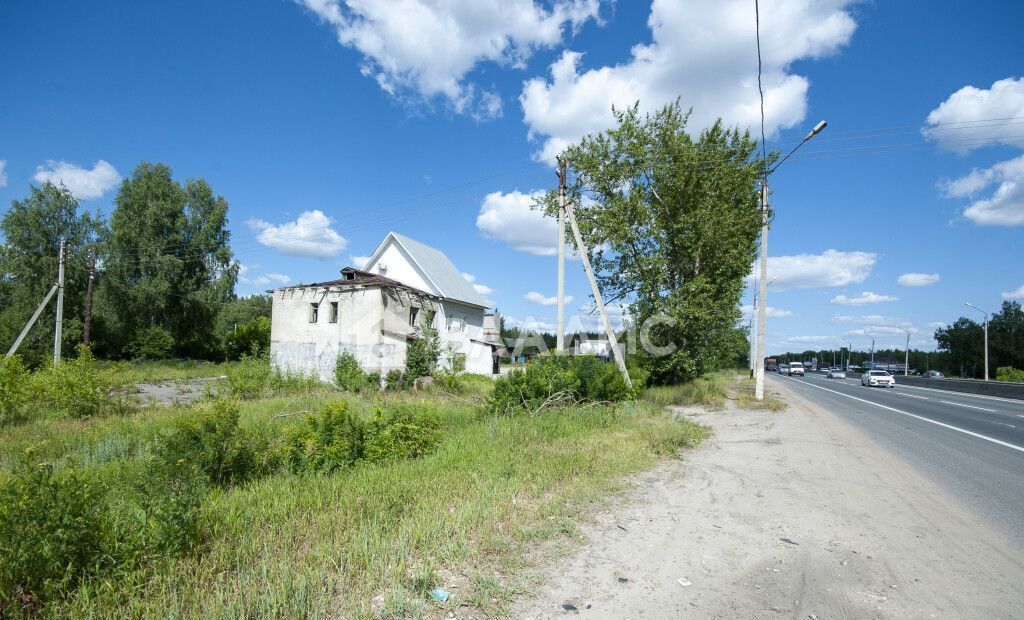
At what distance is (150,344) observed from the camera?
1396 inches

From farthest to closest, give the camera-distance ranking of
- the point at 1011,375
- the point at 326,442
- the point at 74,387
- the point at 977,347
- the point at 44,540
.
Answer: the point at 977,347 < the point at 1011,375 < the point at 74,387 < the point at 326,442 < the point at 44,540

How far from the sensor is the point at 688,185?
1991 cm

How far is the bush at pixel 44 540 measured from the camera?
297 centimetres

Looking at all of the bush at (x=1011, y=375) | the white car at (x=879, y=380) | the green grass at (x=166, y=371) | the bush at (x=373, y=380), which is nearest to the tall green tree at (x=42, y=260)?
the green grass at (x=166, y=371)

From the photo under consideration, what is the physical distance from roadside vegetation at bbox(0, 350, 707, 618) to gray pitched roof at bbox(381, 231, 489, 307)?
24.1 meters

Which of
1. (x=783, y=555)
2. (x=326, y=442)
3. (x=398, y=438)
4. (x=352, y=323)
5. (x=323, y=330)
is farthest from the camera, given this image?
(x=323, y=330)

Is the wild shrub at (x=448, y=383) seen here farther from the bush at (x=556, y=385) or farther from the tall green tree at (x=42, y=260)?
the tall green tree at (x=42, y=260)

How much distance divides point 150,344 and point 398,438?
38.2m

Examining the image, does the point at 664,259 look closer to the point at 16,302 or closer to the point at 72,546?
the point at 72,546

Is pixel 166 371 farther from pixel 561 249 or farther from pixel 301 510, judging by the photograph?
pixel 301 510

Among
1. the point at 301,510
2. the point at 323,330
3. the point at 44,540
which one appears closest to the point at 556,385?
the point at 301,510

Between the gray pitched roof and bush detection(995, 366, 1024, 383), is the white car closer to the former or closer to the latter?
bush detection(995, 366, 1024, 383)

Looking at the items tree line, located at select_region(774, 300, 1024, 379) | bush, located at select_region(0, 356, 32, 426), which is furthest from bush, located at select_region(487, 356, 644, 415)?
tree line, located at select_region(774, 300, 1024, 379)

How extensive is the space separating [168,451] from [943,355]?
371ft
